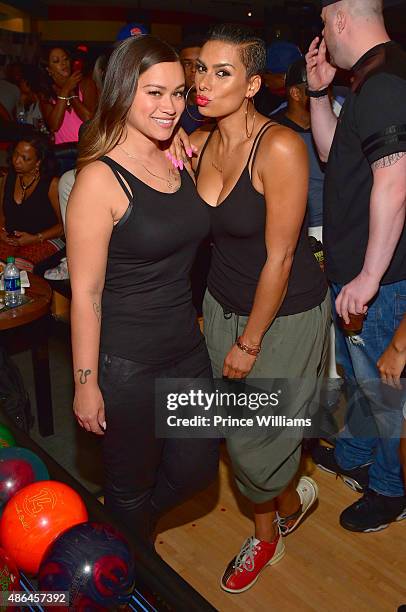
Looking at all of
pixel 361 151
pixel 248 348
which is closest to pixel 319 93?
pixel 361 151

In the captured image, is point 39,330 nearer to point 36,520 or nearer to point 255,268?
point 255,268

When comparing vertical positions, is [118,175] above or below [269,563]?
above

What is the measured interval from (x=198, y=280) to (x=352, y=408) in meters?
1.14

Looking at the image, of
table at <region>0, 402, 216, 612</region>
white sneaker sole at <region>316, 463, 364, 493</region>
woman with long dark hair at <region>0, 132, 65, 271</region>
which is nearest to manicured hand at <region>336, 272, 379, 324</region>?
white sneaker sole at <region>316, 463, 364, 493</region>

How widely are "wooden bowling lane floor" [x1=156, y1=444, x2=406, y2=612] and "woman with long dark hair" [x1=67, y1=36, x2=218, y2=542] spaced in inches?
21.7

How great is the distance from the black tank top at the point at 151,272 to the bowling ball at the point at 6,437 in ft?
1.56

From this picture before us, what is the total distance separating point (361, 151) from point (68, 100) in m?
3.62

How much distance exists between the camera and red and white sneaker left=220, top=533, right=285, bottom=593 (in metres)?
2.41

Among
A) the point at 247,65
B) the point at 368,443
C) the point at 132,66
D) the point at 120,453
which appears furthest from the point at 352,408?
the point at 132,66

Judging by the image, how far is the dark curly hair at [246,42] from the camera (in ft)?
6.46

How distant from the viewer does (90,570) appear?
1.47m

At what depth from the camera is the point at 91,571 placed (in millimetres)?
1469

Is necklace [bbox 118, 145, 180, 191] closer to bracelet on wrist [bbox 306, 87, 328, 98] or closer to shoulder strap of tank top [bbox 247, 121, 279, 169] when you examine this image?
shoulder strap of tank top [bbox 247, 121, 279, 169]

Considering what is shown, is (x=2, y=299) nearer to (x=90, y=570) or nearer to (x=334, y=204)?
(x=334, y=204)
